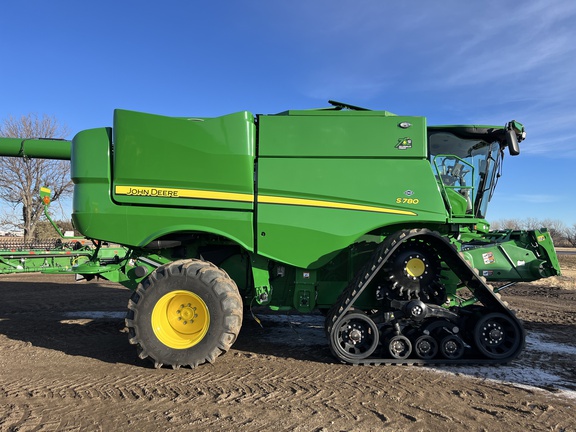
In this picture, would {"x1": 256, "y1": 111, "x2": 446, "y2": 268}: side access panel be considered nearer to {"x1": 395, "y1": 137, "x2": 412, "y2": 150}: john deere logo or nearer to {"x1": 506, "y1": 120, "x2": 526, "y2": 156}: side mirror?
{"x1": 395, "y1": 137, "x2": 412, "y2": 150}: john deere logo

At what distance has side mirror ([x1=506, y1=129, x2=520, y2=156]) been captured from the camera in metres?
4.80

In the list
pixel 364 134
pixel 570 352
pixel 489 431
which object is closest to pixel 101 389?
pixel 489 431

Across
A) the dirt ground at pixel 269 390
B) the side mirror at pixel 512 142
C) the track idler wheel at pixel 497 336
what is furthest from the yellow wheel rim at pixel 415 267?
the side mirror at pixel 512 142

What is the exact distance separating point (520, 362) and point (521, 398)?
4.19 feet

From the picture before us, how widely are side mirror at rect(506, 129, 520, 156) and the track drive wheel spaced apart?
13.0 ft

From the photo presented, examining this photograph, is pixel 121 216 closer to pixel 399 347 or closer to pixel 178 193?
pixel 178 193

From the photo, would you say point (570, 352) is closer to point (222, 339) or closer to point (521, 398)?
point (521, 398)

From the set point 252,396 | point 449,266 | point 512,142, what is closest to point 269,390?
point 252,396

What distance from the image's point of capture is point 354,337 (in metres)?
4.50

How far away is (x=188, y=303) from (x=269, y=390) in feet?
4.83

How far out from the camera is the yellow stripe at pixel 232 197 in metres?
4.71

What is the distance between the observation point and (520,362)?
473 centimetres

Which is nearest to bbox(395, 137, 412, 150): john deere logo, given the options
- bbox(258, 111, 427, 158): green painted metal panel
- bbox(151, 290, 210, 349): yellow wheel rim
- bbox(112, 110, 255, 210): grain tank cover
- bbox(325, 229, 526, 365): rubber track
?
bbox(258, 111, 427, 158): green painted metal panel

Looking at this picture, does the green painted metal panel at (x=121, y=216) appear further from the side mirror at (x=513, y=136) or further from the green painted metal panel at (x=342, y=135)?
the side mirror at (x=513, y=136)
